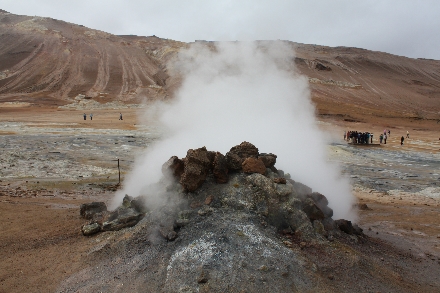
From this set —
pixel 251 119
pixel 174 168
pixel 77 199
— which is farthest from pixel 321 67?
pixel 174 168

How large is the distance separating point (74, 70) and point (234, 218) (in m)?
52.9

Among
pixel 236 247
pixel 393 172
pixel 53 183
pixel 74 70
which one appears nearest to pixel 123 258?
pixel 236 247

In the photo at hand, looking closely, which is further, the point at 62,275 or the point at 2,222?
the point at 2,222

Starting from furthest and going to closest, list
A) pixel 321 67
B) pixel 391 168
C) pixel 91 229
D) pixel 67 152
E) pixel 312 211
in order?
pixel 321 67 → pixel 67 152 → pixel 391 168 → pixel 91 229 → pixel 312 211

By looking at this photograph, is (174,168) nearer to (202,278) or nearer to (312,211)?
(202,278)

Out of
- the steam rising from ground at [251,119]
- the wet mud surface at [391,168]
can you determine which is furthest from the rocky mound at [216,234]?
the wet mud surface at [391,168]

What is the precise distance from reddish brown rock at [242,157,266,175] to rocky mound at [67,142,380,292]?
0.06 feet

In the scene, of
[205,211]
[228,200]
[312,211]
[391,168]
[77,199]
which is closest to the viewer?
[205,211]

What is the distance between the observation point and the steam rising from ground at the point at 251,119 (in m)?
9.16

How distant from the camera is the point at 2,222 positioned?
24.5 ft

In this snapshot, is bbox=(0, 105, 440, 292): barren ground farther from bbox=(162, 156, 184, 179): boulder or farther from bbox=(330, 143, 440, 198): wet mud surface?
bbox=(162, 156, 184, 179): boulder

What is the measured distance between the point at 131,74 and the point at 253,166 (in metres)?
50.8

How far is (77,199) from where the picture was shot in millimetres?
9844

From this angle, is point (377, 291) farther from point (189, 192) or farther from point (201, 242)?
point (189, 192)
